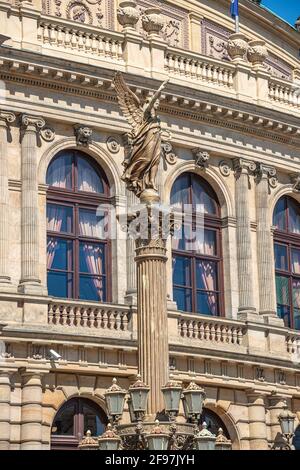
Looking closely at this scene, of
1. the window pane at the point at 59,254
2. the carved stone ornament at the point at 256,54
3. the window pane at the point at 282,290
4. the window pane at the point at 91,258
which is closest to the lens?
the window pane at the point at 59,254

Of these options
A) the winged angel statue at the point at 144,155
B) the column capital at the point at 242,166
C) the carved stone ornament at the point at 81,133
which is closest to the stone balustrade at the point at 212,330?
the column capital at the point at 242,166

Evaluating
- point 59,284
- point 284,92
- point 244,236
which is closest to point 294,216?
point 244,236

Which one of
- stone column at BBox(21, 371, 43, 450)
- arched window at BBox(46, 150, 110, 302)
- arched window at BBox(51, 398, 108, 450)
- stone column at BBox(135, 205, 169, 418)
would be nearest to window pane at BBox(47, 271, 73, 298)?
arched window at BBox(46, 150, 110, 302)

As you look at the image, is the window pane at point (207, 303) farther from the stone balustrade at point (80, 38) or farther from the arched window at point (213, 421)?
the stone balustrade at point (80, 38)

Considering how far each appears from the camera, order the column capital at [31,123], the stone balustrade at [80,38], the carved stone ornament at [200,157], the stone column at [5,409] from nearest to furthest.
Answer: the stone column at [5,409] → the column capital at [31,123] → the stone balustrade at [80,38] → the carved stone ornament at [200,157]

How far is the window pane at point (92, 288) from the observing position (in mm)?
33375

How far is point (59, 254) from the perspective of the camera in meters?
33.2

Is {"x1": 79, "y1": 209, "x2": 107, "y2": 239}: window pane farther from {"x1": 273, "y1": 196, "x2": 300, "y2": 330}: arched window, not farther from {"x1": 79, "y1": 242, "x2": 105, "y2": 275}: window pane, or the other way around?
{"x1": 273, "y1": 196, "x2": 300, "y2": 330}: arched window

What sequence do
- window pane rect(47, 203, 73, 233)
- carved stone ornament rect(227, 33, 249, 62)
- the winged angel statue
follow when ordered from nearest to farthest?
the winged angel statue
window pane rect(47, 203, 73, 233)
carved stone ornament rect(227, 33, 249, 62)

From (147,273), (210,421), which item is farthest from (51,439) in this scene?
(147,273)

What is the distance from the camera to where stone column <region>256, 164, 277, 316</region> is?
36.3 m

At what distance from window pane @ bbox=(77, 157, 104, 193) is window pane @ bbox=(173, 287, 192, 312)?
3383mm

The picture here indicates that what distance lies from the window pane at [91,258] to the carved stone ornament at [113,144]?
99.7 inches

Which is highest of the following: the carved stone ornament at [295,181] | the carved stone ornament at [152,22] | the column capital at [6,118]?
the carved stone ornament at [152,22]
